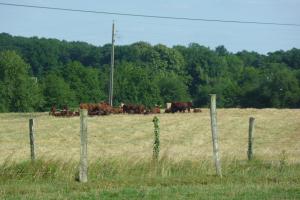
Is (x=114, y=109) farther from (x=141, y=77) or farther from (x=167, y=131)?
(x=141, y=77)

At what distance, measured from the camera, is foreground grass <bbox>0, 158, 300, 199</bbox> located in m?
10.9

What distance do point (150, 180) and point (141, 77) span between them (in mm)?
81699

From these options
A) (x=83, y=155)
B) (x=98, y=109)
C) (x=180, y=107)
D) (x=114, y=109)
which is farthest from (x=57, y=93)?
(x=83, y=155)

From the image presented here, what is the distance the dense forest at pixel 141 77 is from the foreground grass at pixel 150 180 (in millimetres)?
69204

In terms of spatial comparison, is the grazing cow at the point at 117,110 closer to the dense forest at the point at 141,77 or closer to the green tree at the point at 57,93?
the dense forest at the point at 141,77

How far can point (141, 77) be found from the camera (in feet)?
309

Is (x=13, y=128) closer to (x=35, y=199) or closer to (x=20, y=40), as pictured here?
(x=35, y=199)

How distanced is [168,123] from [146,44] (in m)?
113

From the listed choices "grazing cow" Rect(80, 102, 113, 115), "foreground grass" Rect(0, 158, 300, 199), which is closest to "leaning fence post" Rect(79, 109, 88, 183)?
"foreground grass" Rect(0, 158, 300, 199)

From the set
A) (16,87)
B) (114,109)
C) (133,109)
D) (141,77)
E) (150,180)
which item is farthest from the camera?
(141,77)

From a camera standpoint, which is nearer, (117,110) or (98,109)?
(98,109)

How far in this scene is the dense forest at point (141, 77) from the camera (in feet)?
293

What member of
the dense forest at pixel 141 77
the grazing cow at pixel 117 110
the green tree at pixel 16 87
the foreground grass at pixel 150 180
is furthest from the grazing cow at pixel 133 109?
the green tree at pixel 16 87

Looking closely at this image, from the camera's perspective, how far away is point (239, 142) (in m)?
29.7
